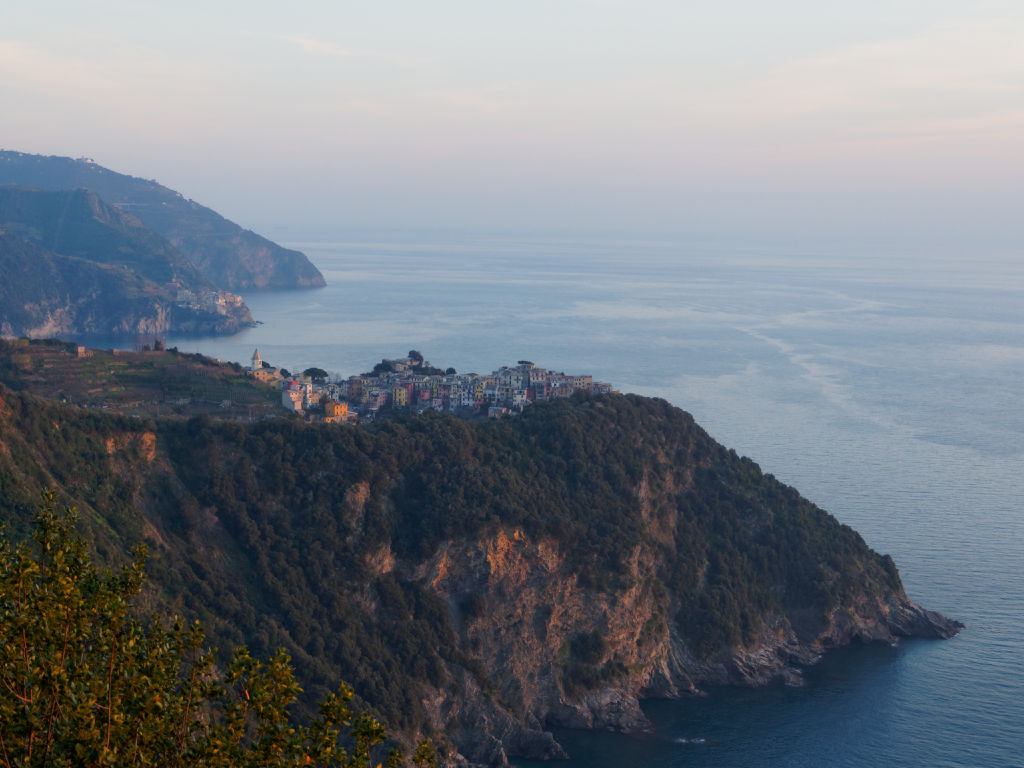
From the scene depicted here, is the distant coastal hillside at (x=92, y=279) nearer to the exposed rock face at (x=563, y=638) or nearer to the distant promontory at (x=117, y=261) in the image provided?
the distant promontory at (x=117, y=261)

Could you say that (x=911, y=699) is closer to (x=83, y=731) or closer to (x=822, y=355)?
(x=83, y=731)

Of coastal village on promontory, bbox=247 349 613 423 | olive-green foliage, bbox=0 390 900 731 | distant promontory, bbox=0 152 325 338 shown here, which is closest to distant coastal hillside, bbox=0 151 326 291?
distant promontory, bbox=0 152 325 338

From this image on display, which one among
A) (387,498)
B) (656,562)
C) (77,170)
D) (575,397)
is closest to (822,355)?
(575,397)

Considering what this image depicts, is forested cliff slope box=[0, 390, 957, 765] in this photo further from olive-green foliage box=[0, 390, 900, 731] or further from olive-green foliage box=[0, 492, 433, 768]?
olive-green foliage box=[0, 492, 433, 768]

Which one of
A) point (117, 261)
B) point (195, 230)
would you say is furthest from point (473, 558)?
point (195, 230)

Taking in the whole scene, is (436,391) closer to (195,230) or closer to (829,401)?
(829,401)

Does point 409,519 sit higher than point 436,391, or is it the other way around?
point 436,391
